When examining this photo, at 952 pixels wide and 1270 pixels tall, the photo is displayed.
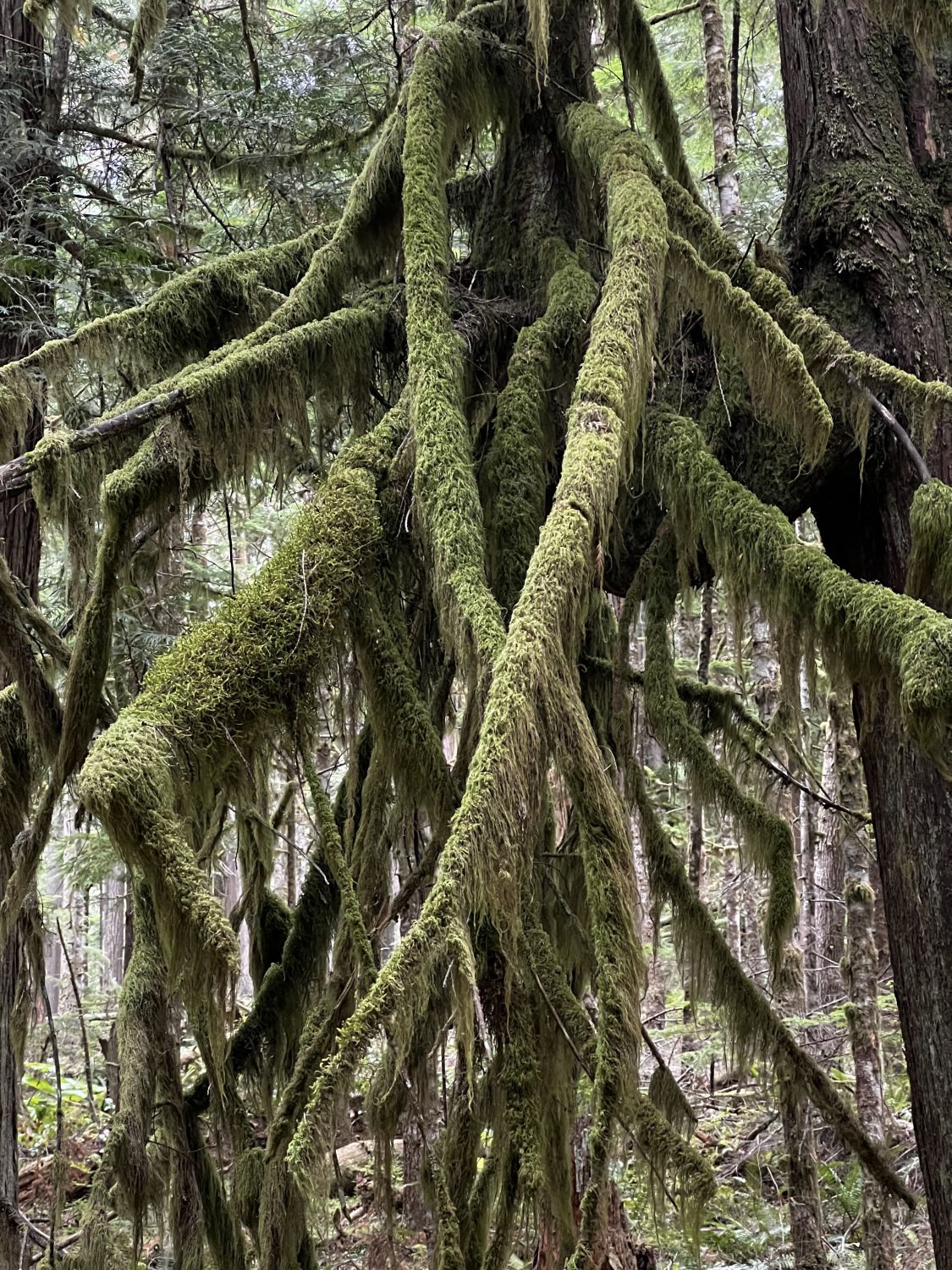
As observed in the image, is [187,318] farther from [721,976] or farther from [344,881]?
[721,976]

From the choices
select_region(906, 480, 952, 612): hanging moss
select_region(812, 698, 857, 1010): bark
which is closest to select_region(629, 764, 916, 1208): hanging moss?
select_region(906, 480, 952, 612): hanging moss

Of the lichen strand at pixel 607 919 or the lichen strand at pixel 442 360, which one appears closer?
the lichen strand at pixel 607 919

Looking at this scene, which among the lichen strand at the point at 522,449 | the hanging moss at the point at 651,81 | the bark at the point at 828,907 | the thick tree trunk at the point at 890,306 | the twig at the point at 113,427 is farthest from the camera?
the bark at the point at 828,907

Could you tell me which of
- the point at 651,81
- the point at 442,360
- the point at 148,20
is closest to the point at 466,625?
the point at 442,360

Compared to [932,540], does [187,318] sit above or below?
above

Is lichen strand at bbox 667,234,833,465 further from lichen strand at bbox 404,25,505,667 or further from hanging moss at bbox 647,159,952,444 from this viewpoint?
lichen strand at bbox 404,25,505,667

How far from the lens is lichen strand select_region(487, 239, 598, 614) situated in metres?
3.42

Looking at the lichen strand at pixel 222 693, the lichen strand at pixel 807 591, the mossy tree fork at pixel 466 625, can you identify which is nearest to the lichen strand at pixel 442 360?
the mossy tree fork at pixel 466 625

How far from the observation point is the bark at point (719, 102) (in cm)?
745

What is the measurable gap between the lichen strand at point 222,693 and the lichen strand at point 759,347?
44.3 inches

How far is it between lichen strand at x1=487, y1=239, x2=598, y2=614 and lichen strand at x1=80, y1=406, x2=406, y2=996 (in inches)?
16.2

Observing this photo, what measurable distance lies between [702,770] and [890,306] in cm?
203

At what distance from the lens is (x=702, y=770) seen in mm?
4188

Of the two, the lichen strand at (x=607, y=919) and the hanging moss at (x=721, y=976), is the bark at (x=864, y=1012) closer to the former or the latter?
the hanging moss at (x=721, y=976)
